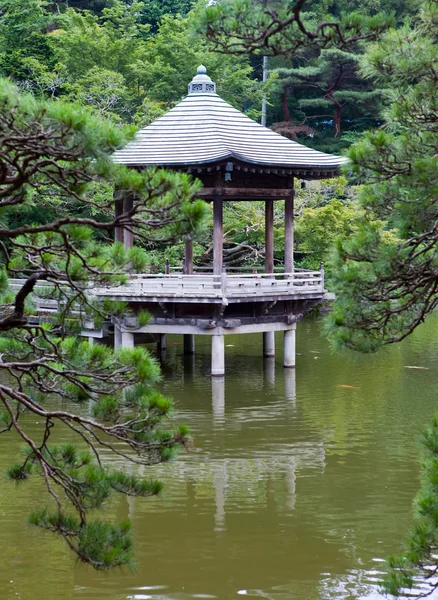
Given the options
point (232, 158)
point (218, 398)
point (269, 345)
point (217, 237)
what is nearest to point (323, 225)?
point (269, 345)

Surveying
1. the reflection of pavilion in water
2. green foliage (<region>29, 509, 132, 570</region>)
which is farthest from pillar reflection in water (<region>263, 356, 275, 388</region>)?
green foliage (<region>29, 509, 132, 570</region>)

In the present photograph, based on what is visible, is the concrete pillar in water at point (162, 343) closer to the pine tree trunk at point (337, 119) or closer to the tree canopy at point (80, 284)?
the tree canopy at point (80, 284)

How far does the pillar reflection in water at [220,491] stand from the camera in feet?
26.5

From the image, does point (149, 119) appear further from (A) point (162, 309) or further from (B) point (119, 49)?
(A) point (162, 309)

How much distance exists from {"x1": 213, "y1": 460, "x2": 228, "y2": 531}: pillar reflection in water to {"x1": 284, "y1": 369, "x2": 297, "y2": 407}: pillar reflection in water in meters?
3.20

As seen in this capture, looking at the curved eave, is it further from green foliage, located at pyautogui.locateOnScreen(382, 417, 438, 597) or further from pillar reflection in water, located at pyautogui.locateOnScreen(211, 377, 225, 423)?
green foliage, located at pyautogui.locateOnScreen(382, 417, 438, 597)

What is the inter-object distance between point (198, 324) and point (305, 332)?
6.44 meters

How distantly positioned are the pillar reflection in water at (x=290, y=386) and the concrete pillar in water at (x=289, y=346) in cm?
16

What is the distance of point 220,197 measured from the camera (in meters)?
14.3

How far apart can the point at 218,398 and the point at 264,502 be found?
4.54 m

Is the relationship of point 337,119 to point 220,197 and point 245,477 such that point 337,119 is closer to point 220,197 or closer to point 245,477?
point 220,197

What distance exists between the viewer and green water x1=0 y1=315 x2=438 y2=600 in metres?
6.82

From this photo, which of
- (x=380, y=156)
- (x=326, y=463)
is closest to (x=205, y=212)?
(x=380, y=156)

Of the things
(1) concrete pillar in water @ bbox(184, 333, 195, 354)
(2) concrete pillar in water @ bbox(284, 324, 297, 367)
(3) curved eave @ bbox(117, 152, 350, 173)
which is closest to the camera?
(3) curved eave @ bbox(117, 152, 350, 173)
